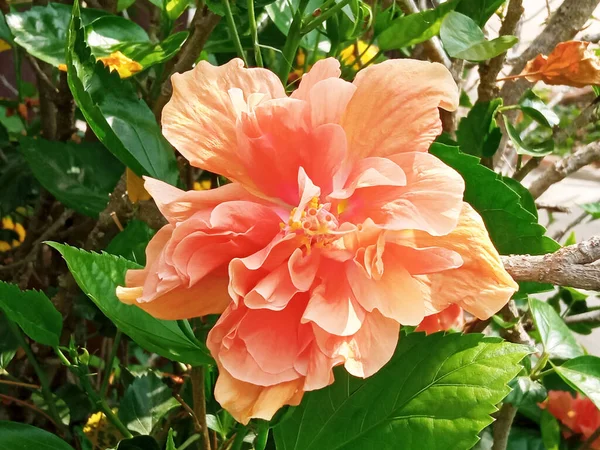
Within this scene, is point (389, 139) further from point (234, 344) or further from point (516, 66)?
point (516, 66)

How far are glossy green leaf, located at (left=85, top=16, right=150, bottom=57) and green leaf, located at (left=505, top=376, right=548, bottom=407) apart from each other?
0.45m

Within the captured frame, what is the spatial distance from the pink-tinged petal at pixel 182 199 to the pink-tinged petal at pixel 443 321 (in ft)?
0.50

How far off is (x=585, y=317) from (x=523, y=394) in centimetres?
27

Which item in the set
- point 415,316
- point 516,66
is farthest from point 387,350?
point 516,66

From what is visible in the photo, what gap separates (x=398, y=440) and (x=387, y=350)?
3.4 inches

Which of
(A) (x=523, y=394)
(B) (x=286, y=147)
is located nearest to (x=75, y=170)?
(B) (x=286, y=147)

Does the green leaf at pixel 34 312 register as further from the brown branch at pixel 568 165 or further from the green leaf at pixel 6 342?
the brown branch at pixel 568 165

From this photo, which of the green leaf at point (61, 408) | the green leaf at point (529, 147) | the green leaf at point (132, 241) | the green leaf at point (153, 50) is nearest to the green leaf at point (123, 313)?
the green leaf at point (132, 241)

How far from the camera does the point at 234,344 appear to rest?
10.8 inches

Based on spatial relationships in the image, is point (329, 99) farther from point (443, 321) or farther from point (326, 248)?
point (443, 321)

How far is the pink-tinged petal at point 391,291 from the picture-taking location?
267 mm

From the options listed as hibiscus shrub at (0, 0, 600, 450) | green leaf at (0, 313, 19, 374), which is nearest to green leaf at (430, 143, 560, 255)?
hibiscus shrub at (0, 0, 600, 450)

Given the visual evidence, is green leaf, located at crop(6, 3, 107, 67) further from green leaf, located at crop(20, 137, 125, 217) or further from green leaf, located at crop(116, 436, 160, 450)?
green leaf, located at crop(116, 436, 160, 450)

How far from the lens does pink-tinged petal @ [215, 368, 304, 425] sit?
267 millimetres
